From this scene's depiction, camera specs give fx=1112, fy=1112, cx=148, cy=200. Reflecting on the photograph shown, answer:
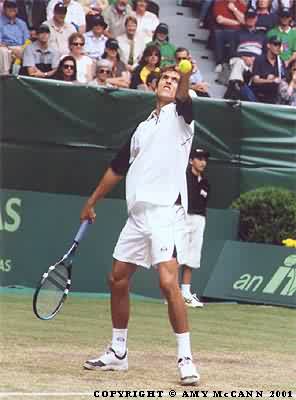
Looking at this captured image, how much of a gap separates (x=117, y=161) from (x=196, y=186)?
19.6ft

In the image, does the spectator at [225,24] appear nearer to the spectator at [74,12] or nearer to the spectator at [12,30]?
the spectator at [74,12]

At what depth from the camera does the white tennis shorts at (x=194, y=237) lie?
537 inches

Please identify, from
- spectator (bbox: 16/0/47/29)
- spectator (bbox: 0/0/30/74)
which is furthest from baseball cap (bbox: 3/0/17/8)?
spectator (bbox: 16/0/47/29)

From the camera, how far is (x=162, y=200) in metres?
7.36

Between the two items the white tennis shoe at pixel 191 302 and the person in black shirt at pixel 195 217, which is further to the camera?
the person in black shirt at pixel 195 217

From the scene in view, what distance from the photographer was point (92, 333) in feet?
33.2

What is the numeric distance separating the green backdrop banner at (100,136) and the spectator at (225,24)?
3570mm

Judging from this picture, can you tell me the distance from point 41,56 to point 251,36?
4344 millimetres

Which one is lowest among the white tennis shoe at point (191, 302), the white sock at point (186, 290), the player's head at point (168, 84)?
the white tennis shoe at point (191, 302)

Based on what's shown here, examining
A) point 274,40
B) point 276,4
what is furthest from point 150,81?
point 276,4

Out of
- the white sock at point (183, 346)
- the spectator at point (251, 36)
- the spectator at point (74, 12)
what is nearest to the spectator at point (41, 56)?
the spectator at point (74, 12)

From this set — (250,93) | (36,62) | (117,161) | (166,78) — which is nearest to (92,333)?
(117,161)

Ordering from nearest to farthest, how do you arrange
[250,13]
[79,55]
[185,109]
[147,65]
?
[185,109] → [79,55] → [147,65] → [250,13]

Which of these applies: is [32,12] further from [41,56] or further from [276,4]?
[276,4]
